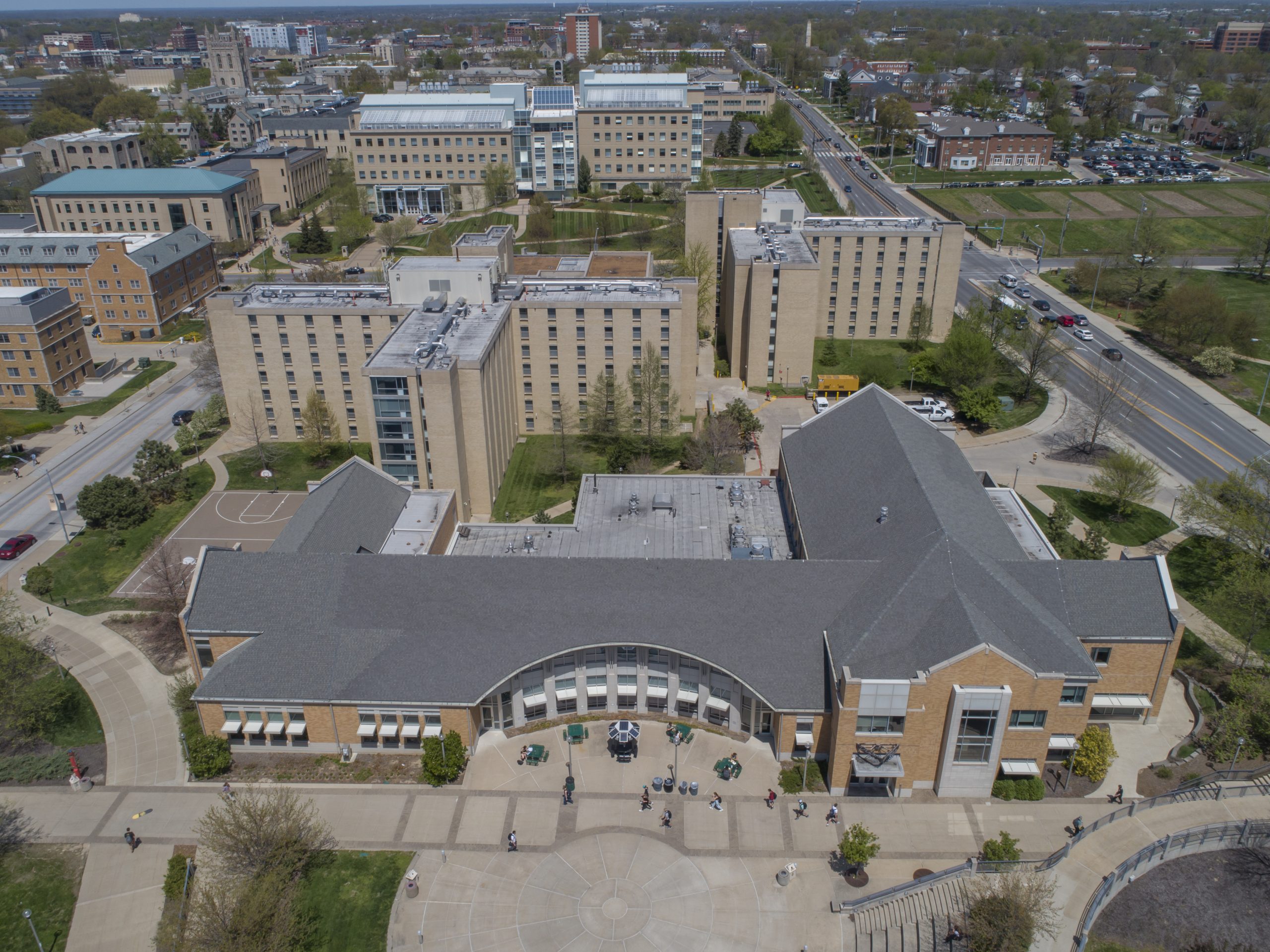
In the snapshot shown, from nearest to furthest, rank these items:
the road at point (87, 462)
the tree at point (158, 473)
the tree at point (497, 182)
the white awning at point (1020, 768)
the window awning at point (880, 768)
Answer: the window awning at point (880, 768) → the white awning at point (1020, 768) → the road at point (87, 462) → the tree at point (158, 473) → the tree at point (497, 182)

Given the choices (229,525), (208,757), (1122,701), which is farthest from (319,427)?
(1122,701)

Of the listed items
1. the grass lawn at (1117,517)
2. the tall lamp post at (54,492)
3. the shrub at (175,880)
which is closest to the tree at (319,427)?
the tall lamp post at (54,492)

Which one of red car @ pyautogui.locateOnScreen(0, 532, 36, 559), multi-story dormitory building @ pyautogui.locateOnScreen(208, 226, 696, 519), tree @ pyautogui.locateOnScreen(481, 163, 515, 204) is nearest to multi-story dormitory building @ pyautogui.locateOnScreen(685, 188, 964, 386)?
multi-story dormitory building @ pyautogui.locateOnScreen(208, 226, 696, 519)

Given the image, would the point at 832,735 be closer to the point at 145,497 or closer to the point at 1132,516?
the point at 1132,516

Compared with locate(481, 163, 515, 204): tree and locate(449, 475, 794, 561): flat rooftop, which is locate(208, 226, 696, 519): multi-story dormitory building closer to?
locate(449, 475, 794, 561): flat rooftop

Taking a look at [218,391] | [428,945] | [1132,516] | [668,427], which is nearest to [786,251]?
[668,427]

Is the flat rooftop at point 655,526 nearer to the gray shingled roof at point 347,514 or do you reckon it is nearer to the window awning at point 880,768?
the gray shingled roof at point 347,514
